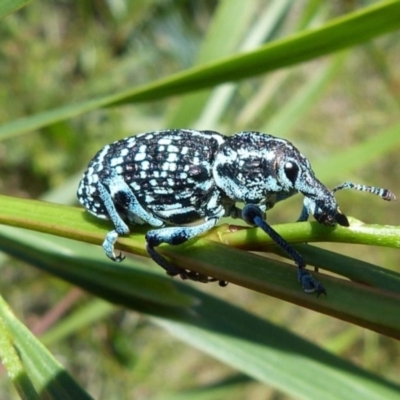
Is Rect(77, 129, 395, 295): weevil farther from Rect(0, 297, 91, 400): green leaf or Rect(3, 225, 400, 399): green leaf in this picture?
Rect(0, 297, 91, 400): green leaf

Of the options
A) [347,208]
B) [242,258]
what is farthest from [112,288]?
[347,208]

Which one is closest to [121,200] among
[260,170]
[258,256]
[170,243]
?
[260,170]

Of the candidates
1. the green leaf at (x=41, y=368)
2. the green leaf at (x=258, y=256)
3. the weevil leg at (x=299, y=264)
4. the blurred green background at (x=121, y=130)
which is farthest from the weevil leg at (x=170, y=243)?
the blurred green background at (x=121, y=130)

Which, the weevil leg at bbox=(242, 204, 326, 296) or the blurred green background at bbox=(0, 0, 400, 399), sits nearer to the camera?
the weevil leg at bbox=(242, 204, 326, 296)

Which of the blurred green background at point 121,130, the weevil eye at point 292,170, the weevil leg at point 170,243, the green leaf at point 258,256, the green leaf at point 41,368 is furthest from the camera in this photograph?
the blurred green background at point 121,130

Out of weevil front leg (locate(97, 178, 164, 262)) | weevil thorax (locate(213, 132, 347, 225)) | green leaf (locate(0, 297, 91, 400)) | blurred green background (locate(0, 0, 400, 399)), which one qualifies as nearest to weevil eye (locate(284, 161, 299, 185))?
weevil thorax (locate(213, 132, 347, 225))

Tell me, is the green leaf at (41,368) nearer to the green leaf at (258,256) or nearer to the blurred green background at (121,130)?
the green leaf at (258,256)

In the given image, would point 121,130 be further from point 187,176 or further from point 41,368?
point 41,368
